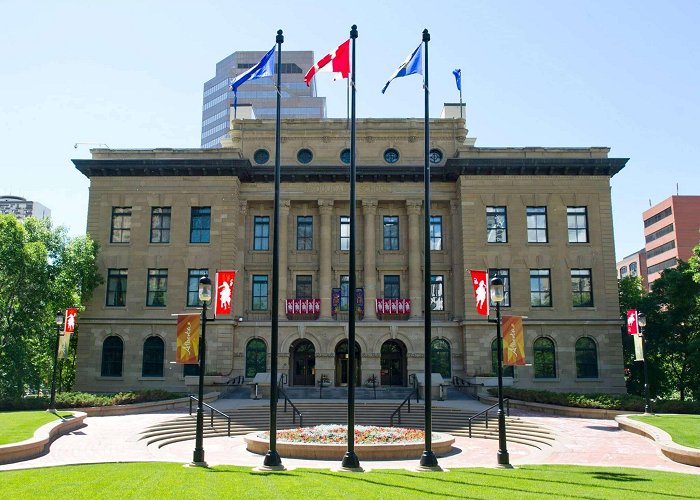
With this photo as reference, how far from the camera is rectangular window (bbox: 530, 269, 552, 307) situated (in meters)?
40.7

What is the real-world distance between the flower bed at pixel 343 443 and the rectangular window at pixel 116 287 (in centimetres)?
2167

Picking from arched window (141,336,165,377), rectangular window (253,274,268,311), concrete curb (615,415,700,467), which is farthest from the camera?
rectangular window (253,274,268,311)

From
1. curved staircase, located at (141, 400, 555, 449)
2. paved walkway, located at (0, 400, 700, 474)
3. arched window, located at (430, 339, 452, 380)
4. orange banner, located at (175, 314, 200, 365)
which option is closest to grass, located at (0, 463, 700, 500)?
paved walkway, located at (0, 400, 700, 474)

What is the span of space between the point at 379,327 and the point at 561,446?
19016 millimetres

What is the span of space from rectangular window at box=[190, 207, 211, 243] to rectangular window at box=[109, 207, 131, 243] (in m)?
4.16

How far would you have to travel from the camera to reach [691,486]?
14039mm

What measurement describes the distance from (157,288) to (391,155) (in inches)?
687

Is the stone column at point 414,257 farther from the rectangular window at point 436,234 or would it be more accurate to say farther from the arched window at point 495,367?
the arched window at point 495,367

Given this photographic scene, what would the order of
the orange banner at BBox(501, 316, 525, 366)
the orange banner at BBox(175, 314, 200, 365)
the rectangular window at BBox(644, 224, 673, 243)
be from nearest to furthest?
1. the orange banner at BBox(501, 316, 525, 366)
2. the orange banner at BBox(175, 314, 200, 365)
3. the rectangular window at BBox(644, 224, 673, 243)

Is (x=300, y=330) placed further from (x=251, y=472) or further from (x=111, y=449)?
(x=251, y=472)

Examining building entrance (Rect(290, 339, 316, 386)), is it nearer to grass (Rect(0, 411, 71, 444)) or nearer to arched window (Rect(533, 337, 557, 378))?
arched window (Rect(533, 337, 557, 378))

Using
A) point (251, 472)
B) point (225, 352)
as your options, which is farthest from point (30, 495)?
point (225, 352)

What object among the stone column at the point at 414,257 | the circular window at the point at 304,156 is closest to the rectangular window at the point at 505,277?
the stone column at the point at 414,257

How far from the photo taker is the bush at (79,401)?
29.0 meters
